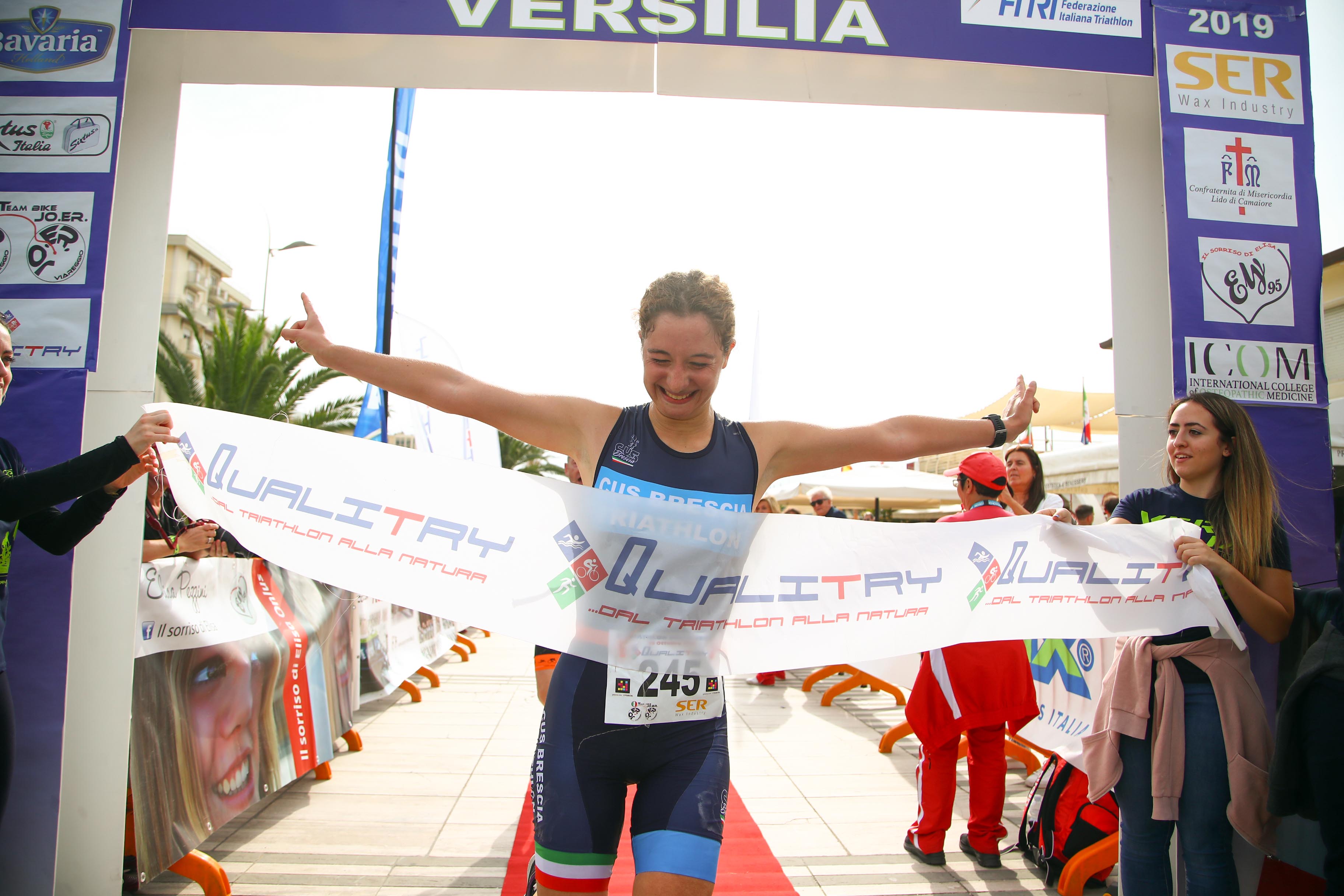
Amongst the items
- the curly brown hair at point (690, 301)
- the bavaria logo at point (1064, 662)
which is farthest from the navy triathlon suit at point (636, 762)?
the bavaria logo at point (1064, 662)

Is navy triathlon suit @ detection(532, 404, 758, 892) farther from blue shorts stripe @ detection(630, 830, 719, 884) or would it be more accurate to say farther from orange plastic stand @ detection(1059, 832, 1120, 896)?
orange plastic stand @ detection(1059, 832, 1120, 896)

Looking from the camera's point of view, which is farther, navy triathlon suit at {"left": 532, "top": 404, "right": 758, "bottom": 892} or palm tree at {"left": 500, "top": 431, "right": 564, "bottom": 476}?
palm tree at {"left": 500, "top": 431, "right": 564, "bottom": 476}

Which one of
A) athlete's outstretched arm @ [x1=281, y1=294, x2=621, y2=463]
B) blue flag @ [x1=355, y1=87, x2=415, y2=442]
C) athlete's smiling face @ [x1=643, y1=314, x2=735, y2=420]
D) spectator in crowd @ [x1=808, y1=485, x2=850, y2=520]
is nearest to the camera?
athlete's smiling face @ [x1=643, y1=314, x2=735, y2=420]

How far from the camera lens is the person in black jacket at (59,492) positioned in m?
2.48

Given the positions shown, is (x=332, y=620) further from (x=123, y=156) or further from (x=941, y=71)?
(x=941, y=71)

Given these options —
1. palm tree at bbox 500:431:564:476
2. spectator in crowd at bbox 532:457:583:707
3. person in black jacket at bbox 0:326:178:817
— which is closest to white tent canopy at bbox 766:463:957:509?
spectator in crowd at bbox 532:457:583:707

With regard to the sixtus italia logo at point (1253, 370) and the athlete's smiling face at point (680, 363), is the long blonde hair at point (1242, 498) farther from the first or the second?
the athlete's smiling face at point (680, 363)

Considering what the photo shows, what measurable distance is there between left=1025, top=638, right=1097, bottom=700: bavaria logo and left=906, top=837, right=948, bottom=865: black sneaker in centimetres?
114

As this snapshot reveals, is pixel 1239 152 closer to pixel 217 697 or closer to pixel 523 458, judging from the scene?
pixel 217 697

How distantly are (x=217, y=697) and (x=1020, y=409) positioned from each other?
12.9 feet

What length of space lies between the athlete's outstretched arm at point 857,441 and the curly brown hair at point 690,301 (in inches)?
13.4

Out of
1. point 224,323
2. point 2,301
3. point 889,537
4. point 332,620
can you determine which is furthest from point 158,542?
point 224,323

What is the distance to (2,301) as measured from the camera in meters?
3.28

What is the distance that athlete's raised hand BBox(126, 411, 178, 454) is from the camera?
101 inches
